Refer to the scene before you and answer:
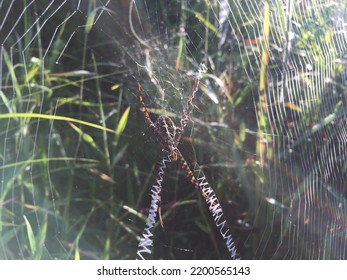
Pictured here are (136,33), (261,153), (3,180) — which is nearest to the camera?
(3,180)

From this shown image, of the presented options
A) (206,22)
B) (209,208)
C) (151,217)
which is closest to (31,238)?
(151,217)

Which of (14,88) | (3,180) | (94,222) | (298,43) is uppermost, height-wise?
(298,43)

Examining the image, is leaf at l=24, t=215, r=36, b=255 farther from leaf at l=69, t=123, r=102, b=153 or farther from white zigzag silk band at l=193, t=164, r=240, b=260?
white zigzag silk band at l=193, t=164, r=240, b=260

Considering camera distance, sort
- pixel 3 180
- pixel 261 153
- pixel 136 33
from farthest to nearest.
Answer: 1. pixel 261 153
2. pixel 136 33
3. pixel 3 180

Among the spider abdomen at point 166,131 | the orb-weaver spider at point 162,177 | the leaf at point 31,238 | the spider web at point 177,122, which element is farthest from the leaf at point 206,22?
the leaf at point 31,238

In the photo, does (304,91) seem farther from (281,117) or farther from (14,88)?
(14,88)

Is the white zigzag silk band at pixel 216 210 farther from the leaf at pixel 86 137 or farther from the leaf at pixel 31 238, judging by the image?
the leaf at pixel 31 238

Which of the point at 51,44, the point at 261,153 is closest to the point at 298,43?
the point at 261,153
